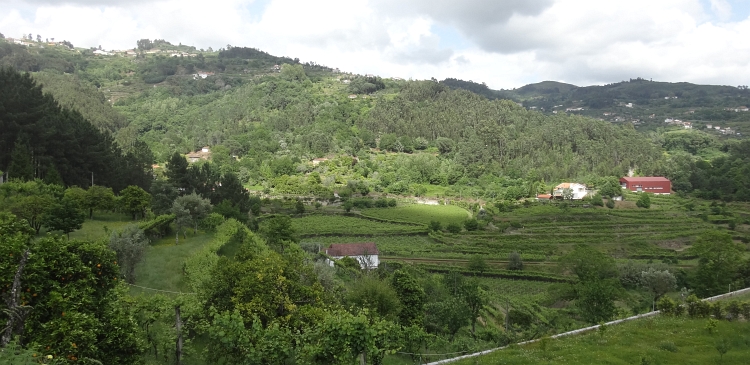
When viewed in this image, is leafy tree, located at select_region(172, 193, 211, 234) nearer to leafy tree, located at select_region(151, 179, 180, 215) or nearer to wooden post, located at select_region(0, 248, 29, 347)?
leafy tree, located at select_region(151, 179, 180, 215)

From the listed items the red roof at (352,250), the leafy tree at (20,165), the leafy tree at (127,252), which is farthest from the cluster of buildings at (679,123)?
the leafy tree at (20,165)

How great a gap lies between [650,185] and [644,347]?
271ft

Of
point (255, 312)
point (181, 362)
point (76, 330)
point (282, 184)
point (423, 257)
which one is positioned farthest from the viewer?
point (282, 184)

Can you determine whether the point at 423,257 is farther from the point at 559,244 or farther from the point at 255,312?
the point at 255,312

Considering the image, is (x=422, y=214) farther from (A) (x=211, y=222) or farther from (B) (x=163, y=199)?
(B) (x=163, y=199)

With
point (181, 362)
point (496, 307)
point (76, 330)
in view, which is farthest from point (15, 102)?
point (496, 307)

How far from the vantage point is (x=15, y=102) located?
1400 inches

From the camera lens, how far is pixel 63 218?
76.2 ft

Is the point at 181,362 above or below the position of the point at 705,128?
below

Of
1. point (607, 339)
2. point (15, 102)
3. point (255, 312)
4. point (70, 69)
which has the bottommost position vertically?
point (607, 339)

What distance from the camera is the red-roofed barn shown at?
84000mm

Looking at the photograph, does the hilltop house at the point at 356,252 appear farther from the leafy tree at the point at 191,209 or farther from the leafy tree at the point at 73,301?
the leafy tree at the point at 73,301

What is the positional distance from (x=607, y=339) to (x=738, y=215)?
62.3 meters

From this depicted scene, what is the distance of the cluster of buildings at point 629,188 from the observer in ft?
258
